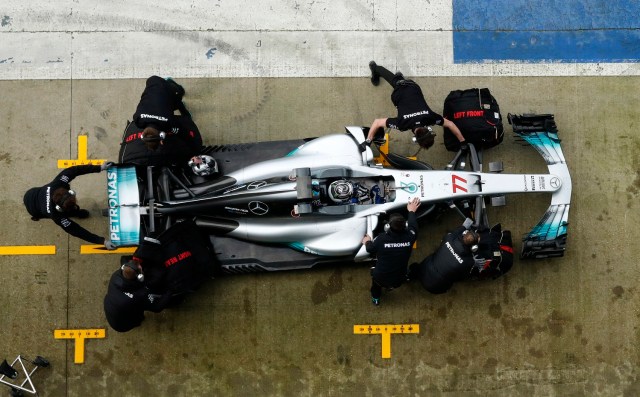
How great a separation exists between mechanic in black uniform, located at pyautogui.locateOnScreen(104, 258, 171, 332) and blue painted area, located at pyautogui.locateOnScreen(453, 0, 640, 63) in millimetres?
5401

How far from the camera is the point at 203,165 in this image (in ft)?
22.1

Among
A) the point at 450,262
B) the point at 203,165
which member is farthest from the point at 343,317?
the point at 203,165

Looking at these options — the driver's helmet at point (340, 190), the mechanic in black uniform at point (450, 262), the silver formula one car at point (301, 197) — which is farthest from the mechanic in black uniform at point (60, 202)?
the mechanic in black uniform at point (450, 262)

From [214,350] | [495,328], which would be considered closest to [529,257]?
[495,328]

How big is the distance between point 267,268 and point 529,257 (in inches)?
141

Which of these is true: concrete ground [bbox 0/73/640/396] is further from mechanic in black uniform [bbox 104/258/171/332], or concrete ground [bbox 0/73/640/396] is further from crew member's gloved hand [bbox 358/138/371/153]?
crew member's gloved hand [bbox 358/138/371/153]

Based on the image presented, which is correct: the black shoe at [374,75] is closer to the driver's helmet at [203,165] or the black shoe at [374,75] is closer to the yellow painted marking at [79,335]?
the driver's helmet at [203,165]

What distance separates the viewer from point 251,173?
6.74m

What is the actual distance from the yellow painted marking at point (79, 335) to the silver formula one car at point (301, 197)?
1.69 m

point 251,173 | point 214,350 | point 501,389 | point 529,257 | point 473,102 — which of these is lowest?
point 501,389

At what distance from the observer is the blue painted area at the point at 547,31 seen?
308 inches

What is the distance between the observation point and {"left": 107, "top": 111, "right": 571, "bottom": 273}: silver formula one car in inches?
260

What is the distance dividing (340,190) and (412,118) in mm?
1311

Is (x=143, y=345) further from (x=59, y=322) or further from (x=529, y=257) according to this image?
(x=529, y=257)
